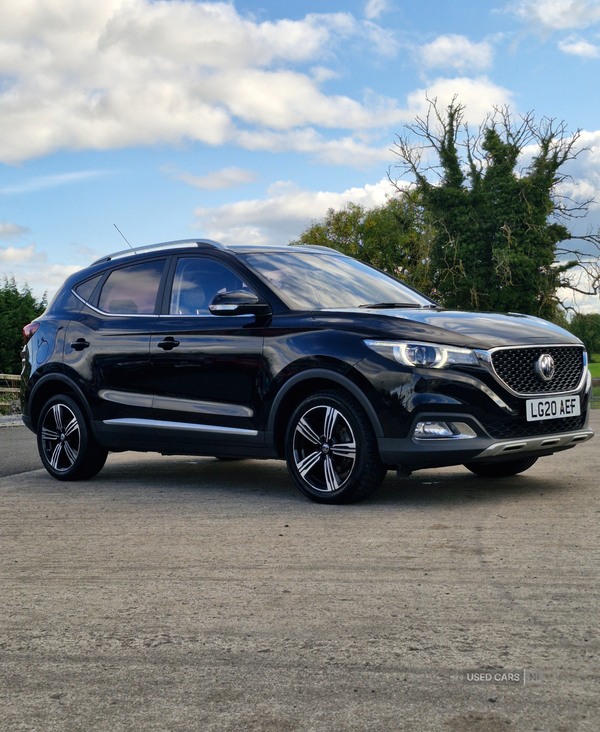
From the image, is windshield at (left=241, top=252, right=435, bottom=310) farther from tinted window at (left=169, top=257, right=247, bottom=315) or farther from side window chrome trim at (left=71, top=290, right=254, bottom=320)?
side window chrome trim at (left=71, top=290, right=254, bottom=320)

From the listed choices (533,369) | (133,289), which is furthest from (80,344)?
(533,369)

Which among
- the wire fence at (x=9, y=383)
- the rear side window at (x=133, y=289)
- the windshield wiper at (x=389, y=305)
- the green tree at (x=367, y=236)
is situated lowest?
the wire fence at (x=9, y=383)

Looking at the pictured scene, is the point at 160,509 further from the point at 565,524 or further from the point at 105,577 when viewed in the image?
the point at 565,524

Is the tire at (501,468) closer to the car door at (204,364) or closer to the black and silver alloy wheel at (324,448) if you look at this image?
the black and silver alloy wheel at (324,448)

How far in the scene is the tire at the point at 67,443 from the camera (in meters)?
8.21

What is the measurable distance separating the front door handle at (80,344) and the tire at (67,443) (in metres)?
0.46

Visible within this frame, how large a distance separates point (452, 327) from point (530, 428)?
851 mm

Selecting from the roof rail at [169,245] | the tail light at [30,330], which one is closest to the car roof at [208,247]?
the roof rail at [169,245]

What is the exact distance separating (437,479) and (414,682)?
4951mm

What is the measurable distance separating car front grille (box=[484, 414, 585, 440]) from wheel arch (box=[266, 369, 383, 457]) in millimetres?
747

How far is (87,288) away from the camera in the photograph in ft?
28.0

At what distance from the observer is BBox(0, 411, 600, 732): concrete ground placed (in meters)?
2.81

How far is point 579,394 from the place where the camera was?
6.75m

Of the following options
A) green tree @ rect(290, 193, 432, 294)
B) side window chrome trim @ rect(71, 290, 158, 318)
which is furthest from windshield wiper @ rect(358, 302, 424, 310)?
green tree @ rect(290, 193, 432, 294)
